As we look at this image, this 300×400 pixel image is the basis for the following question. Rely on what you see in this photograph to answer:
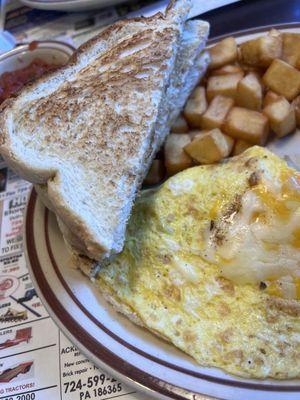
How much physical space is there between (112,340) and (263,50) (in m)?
1.34

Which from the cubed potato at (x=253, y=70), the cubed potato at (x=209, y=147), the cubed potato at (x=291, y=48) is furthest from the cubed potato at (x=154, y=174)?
the cubed potato at (x=291, y=48)

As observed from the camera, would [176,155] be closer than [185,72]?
Yes

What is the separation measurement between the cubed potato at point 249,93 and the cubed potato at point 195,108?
151mm

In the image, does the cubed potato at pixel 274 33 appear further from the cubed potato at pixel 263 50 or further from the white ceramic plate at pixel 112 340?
the white ceramic plate at pixel 112 340

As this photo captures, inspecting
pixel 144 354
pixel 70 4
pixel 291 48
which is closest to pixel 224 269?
pixel 144 354

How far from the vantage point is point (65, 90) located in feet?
5.88

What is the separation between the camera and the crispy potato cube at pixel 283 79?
187 cm

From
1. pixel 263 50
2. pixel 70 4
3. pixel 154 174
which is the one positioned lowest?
pixel 154 174

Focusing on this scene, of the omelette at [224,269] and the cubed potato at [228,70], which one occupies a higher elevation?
the cubed potato at [228,70]

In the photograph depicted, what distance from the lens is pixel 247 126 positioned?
1819 mm

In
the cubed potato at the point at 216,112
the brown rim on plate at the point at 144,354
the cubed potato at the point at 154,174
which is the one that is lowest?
the brown rim on plate at the point at 144,354

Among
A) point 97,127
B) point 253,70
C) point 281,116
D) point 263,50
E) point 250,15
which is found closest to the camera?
point 97,127

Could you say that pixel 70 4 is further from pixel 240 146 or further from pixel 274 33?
pixel 240 146

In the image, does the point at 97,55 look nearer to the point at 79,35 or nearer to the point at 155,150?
the point at 155,150
